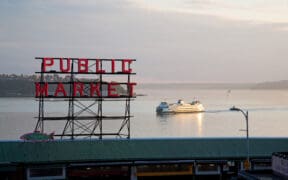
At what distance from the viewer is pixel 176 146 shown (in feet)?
121

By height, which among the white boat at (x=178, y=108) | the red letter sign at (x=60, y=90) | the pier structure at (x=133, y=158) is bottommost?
the pier structure at (x=133, y=158)

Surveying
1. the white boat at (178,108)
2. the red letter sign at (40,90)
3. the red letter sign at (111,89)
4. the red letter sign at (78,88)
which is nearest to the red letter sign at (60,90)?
the red letter sign at (40,90)

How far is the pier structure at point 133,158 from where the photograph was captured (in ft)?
112

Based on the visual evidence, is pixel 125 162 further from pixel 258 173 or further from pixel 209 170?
pixel 258 173

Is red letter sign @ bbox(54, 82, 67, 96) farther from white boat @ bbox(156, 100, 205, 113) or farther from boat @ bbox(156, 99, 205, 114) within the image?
white boat @ bbox(156, 100, 205, 113)

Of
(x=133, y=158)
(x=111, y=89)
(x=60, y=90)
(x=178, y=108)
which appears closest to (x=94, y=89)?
(x=111, y=89)

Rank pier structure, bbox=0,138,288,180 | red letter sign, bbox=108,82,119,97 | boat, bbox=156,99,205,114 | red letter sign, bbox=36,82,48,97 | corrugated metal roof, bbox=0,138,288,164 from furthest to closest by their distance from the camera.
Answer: boat, bbox=156,99,205,114, red letter sign, bbox=108,82,119,97, red letter sign, bbox=36,82,48,97, corrugated metal roof, bbox=0,138,288,164, pier structure, bbox=0,138,288,180

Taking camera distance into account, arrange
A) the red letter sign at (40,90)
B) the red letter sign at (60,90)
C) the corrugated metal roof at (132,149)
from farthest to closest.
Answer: the red letter sign at (40,90), the red letter sign at (60,90), the corrugated metal roof at (132,149)

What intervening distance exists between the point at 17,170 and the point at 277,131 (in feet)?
277

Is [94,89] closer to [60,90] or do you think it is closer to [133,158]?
[60,90]

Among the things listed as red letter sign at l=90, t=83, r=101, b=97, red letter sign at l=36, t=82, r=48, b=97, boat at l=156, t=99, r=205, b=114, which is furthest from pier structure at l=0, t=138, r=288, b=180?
boat at l=156, t=99, r=205, b=114

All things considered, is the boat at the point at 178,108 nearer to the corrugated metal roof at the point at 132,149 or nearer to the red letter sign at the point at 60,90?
the red letter sign at the point at 60,90

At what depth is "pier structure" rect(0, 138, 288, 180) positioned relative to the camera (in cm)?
3425

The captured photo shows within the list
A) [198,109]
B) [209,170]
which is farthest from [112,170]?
[198,109]
